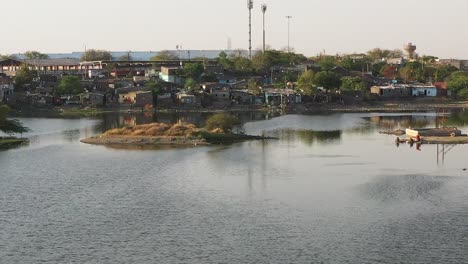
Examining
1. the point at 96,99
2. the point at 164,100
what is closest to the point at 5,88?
the point at 96,99

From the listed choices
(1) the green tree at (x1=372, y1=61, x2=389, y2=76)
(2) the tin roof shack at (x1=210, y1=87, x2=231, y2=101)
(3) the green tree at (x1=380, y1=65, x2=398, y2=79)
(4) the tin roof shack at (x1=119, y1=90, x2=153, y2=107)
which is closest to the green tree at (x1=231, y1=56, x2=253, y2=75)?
(2) the tin roof shack at (x1=210, y1=87, x2=231, y2=101)

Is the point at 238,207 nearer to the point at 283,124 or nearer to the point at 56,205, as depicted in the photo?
the point at 56,205

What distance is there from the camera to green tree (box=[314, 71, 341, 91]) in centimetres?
4056

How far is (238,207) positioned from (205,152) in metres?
7.49

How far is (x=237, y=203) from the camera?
44.7ft

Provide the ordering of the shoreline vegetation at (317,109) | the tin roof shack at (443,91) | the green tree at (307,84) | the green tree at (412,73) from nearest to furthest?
the shoreline vegetation at (317,109), the green tree at (307,84), the tin roof shack at (443,91), the green tree at (412,73)

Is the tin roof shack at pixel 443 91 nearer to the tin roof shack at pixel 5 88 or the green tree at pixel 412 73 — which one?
the green tree at pixel 412 73

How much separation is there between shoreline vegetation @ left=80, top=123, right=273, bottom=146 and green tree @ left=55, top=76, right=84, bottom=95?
50.7ft

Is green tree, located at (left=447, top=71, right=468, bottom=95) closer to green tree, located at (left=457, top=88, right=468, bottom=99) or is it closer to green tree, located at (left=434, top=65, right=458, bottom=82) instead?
green tree, located at (left=457, top=88, right=468, bottom=99)

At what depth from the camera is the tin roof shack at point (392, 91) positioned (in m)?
41.3

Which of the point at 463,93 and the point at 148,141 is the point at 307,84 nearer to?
the point at 463,93

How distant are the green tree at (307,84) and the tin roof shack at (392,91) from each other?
3934 millimetres

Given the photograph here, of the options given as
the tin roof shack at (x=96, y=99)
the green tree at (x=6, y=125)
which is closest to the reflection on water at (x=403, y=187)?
the green tree at (x=6, y=125)

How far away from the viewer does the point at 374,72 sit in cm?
5209
